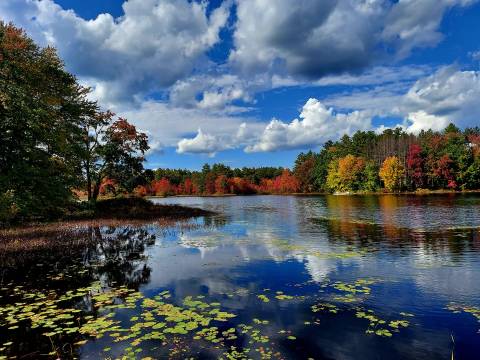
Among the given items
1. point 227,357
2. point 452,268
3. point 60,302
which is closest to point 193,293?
point 60,302

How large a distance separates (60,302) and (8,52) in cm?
2147

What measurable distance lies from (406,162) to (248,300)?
4458 inches

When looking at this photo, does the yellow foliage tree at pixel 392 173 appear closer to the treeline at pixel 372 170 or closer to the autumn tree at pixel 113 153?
the treeline at pixel 372 170

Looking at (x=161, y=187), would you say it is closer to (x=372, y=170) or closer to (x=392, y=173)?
(x=372, y=170)

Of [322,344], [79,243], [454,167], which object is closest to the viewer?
[322,344]

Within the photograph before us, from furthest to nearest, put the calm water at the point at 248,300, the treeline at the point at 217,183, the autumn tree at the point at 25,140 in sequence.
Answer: the treeline at the point at 217,183 < the autumn tree at the point at 25,140 < the calm water at the point at 248,300

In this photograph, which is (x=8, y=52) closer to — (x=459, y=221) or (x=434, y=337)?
(x=434, y=337)

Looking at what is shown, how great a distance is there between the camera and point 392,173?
110m

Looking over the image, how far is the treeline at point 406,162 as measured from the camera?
10431cm

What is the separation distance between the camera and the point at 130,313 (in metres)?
10.5

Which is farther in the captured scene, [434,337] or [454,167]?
[454,167]

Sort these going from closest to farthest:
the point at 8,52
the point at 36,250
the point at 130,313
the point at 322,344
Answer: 1. the point at 322,344
2. the point at 130,313
3. the point at 36,250
4. the point at 8,52

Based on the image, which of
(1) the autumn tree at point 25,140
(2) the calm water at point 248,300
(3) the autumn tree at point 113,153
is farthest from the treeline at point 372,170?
(2) the calm water at point 248,300

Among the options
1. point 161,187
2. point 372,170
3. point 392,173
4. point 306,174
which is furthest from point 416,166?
point 161,187
